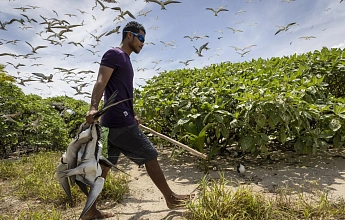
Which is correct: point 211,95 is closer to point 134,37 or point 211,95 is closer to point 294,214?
point 134,37

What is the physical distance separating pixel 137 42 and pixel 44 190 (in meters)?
2.21

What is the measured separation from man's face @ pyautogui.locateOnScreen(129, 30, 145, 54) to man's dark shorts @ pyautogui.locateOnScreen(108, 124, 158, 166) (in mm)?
832

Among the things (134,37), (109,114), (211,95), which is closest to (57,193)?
(109,114)

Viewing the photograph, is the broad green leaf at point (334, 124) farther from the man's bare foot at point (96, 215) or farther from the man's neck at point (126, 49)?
the man's bare foot at point (96, 215)

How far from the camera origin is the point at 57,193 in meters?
3.46

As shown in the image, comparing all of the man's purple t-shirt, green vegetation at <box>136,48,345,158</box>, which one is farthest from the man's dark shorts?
green vegetation at <box>136,48,345,158</box>

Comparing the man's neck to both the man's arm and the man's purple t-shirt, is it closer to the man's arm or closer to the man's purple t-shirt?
the man's purple t-shirt

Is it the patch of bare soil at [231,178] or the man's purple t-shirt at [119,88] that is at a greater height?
the man's purple t-shirt at [119,88]

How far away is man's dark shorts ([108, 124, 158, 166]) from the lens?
294 cm

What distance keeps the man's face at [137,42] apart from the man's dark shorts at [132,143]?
0.83 m

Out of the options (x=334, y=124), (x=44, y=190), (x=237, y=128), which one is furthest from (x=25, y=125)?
(x=334, y=124)

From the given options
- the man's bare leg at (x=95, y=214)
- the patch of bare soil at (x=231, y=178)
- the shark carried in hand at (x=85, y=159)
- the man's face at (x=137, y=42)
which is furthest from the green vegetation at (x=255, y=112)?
the shark carried in hand at (x=85, y=159)

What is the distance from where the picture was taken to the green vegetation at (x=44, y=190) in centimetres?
315

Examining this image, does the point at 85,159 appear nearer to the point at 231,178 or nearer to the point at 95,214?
the point at 95,214
